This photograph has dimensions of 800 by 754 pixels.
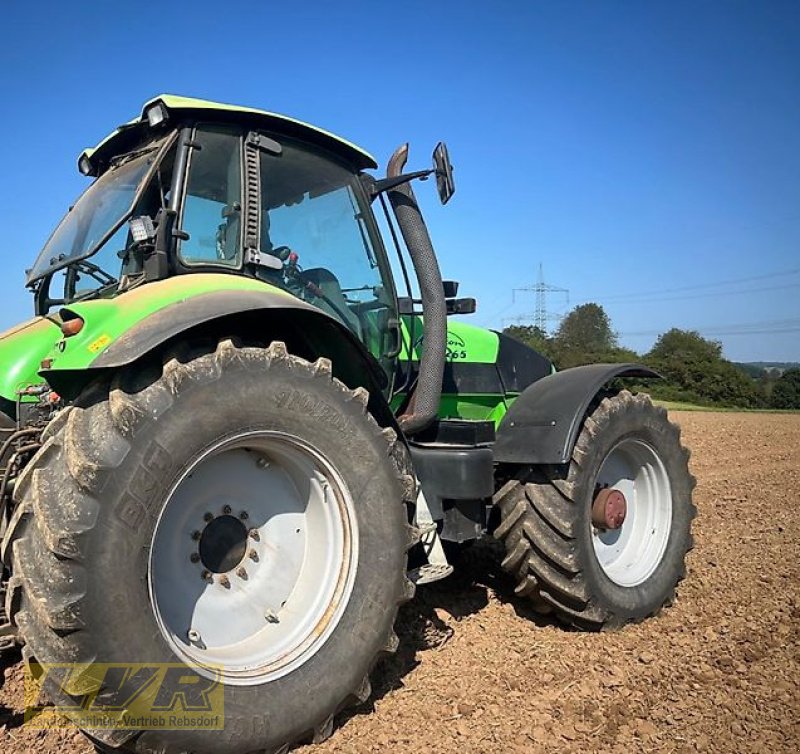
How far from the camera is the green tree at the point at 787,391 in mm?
38344

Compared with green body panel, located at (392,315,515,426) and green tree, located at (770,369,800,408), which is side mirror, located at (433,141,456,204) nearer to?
green body panel, located at (392,315,515,426)

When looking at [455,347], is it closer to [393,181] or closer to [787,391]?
[393,181]

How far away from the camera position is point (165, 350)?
9.04 feet

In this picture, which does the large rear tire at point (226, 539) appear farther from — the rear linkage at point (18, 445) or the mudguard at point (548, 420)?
the mudguard at point (548, 420)

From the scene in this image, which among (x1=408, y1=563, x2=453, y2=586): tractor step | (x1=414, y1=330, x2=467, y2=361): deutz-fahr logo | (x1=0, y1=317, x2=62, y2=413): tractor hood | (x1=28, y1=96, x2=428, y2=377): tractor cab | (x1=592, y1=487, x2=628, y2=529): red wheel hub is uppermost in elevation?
(x1=28, y1=96, x2=428, y2=377): tractor cab

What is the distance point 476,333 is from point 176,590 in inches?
113

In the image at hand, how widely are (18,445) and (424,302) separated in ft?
7.05

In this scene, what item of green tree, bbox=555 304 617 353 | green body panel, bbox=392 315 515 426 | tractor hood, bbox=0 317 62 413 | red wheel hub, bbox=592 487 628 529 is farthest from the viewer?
green tree, bbox=555 304 617 353

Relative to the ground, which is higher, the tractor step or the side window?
the side window

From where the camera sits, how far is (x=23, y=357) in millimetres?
3693

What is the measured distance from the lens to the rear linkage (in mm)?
2840

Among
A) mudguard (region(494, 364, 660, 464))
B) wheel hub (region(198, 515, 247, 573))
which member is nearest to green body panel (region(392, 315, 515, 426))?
mudguard (region(494, 364, 660, 464))

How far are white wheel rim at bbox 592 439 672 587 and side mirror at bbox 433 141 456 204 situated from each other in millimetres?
1887

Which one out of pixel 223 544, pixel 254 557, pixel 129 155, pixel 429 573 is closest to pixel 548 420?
pixel 429 573
